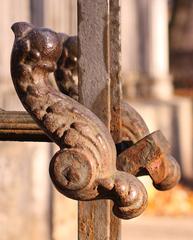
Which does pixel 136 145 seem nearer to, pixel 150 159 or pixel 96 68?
pixel 150 159

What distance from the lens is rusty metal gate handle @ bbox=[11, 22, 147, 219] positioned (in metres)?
1.17

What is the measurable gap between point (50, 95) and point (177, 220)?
507cm

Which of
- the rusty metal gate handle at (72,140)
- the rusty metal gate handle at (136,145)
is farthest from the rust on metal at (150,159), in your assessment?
the rusty metal gate handle at (72,140)

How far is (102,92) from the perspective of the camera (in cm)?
126

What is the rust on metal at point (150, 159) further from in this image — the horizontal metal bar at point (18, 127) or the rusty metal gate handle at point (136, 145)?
the horizontal metal bar at point (18, 127)

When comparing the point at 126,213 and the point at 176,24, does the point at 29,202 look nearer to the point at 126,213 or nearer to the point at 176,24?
the point at 126,213

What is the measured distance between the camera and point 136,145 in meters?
1.32

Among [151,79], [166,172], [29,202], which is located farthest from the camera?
[151,79]

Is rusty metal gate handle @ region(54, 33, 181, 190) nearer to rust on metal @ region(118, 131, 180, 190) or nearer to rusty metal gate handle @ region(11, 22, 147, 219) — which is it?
rust on metal @ region(118, 131, 180, 190)

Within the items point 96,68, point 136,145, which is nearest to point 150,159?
point 136,145

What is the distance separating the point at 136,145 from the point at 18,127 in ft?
0.64

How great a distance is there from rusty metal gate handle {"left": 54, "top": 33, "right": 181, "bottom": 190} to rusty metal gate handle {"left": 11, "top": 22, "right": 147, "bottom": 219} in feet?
0.35

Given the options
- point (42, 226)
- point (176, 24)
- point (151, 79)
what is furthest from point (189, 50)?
point (42, 226)

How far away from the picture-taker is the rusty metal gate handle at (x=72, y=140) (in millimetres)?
1172
